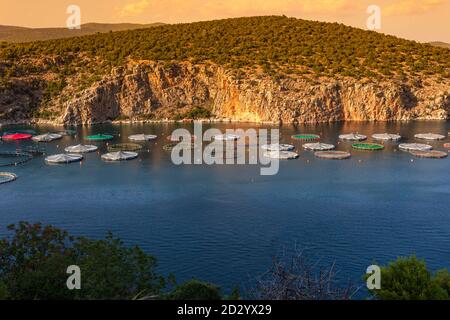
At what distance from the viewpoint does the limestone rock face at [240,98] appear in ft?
508

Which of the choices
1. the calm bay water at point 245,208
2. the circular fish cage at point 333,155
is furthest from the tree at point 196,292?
the circular fish cage at point 333,155

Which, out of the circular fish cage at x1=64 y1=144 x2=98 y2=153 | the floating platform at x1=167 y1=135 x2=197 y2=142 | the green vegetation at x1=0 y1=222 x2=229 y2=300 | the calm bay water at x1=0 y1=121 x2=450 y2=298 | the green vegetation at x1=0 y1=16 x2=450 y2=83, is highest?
the green vegetation at x1=0 y1=16 x2=450 y2=83

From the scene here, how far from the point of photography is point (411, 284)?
1485 inches

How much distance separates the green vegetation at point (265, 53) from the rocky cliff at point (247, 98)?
670 centimetres

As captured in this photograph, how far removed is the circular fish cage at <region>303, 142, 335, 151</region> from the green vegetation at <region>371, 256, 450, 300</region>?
243ft

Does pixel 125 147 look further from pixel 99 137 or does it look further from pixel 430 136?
pixel 430 136

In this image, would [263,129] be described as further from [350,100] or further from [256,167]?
[256,167]

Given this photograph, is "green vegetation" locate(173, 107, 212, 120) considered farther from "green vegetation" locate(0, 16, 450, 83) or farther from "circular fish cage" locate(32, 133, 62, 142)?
"circular fish cage" locate(32, 133, 62, 142)

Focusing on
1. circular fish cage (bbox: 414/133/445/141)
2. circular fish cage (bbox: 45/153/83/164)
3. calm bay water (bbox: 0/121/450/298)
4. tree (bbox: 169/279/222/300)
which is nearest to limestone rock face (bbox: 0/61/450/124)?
circular fish cage (bbox: 414/133/445/141)

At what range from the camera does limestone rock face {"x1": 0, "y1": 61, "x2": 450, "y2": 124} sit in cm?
15488

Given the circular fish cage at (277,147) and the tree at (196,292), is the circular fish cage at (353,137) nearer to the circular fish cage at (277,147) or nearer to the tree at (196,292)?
the circular fish cage at (277,147)

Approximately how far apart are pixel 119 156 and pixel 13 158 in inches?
927

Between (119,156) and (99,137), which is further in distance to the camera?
(99,137)

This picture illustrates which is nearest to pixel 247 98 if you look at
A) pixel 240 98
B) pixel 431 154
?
pixel 240 98
